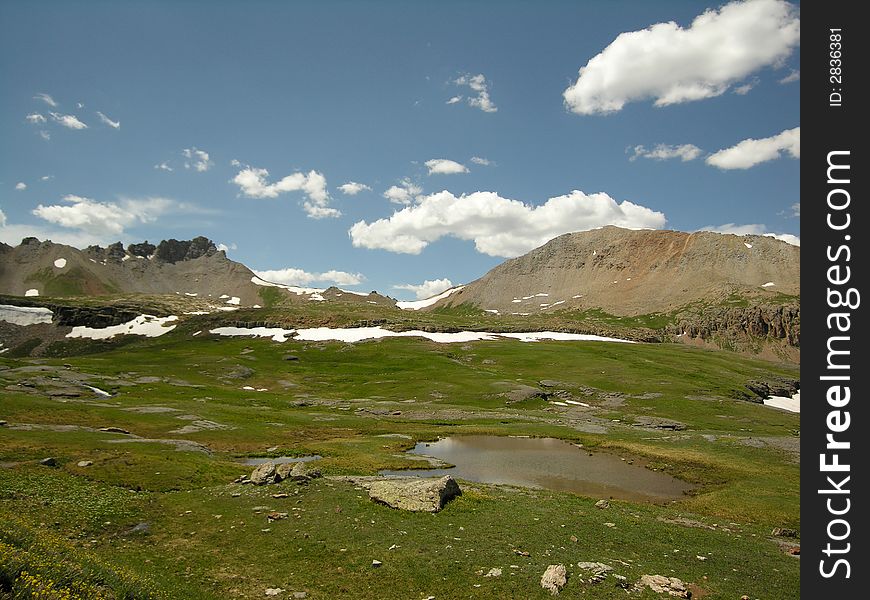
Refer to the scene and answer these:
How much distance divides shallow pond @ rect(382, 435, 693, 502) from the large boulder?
15125mm

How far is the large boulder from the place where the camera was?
31016 millimetres

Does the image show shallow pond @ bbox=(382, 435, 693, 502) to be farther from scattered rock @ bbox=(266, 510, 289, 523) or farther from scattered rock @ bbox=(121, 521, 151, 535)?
scattered rock @ bbox=(121, 521, 151, 535)

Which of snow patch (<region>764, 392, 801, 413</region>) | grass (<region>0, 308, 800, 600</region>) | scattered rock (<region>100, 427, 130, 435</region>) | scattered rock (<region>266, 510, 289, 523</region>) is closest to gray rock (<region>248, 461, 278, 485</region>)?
grass (<region>0, 308, 800, 600</region>)

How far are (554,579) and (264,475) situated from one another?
23842mm

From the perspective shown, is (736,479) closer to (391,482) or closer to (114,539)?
(391,482)

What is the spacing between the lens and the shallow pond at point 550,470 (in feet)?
156

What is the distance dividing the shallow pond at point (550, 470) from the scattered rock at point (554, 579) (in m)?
24.5

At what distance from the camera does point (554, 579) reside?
70.6ft

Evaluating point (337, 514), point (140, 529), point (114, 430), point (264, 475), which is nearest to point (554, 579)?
point (337, 514)

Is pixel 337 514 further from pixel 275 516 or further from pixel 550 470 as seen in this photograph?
pixel 550 470
